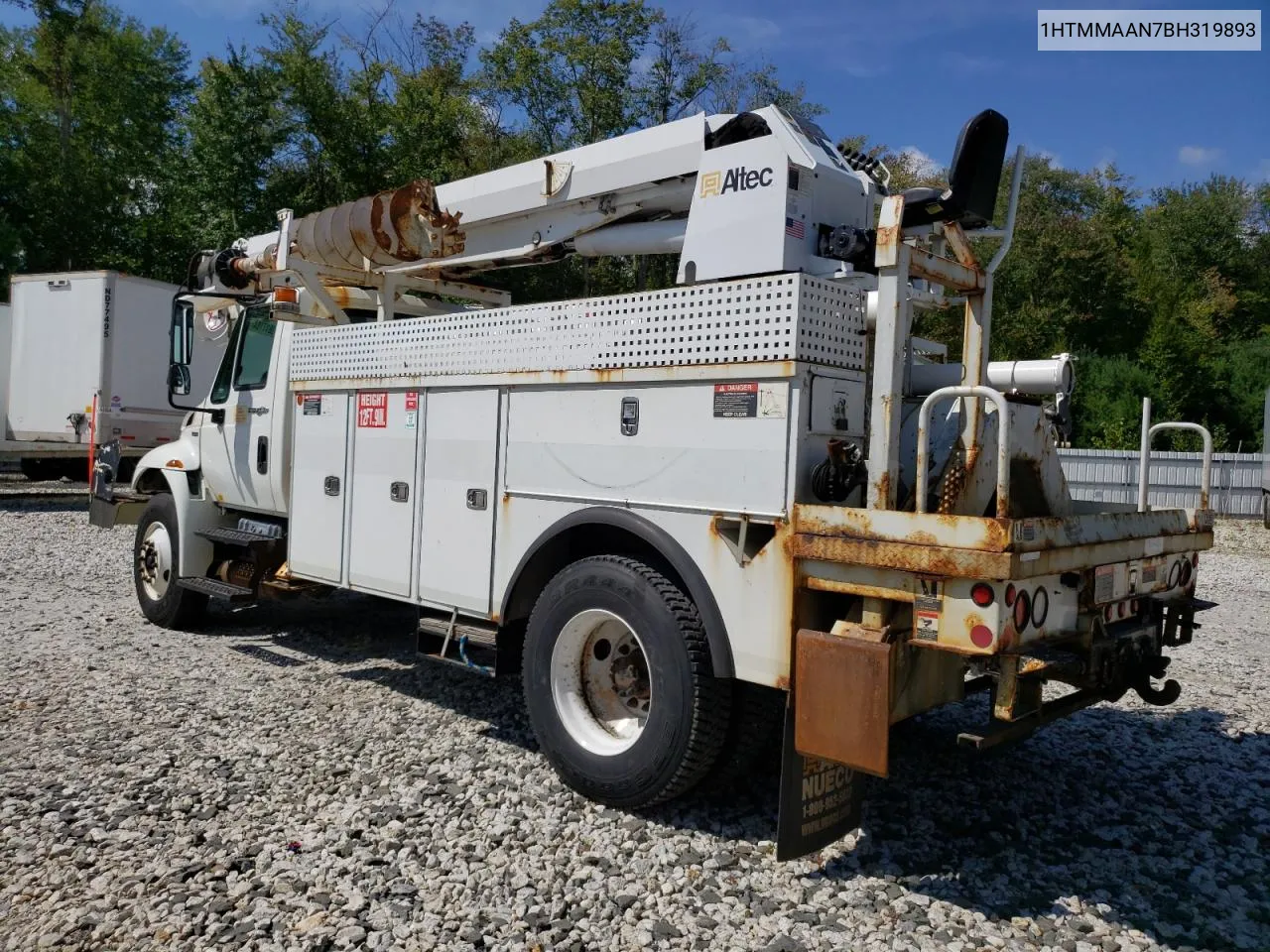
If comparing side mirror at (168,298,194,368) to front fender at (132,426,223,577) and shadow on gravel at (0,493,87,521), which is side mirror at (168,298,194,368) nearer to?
front fender at (132,426,223,577)

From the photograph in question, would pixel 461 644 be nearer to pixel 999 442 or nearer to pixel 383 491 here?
pixel 383 491

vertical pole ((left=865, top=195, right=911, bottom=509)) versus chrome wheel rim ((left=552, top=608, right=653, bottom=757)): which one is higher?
vertical pole ((left=865, top=195, right=911, bottom=509))

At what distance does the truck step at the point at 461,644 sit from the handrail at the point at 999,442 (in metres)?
2.40

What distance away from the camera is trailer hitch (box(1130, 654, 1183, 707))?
165 inches

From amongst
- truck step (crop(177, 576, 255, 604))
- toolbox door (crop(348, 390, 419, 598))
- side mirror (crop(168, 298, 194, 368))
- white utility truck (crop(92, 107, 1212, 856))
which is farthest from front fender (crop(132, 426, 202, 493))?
toolbox door (crop(348, 390, 419, 598))

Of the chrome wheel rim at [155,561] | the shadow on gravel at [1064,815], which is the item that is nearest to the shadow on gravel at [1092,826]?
the shadow on gravel at [1064,815]

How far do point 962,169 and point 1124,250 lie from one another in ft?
121

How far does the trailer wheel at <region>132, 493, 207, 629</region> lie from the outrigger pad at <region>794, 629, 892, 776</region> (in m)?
5.54

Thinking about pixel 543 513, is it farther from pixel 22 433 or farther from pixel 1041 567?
pixel 22 433

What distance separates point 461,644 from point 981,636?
9.12 ft

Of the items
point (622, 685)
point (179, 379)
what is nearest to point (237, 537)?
point (179, 379)

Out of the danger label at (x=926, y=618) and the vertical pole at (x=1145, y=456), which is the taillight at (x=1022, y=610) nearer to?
the danger label at (x=926, y=618)

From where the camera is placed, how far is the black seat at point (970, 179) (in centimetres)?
413

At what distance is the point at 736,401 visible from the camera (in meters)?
3.82
